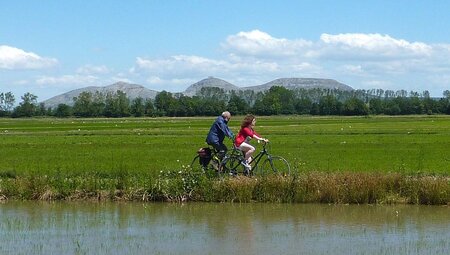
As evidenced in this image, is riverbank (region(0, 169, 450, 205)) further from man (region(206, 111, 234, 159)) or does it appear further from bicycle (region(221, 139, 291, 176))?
man (region(206, 111, 234, 159))

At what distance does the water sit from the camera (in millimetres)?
11695

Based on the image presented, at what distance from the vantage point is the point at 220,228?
1367cm

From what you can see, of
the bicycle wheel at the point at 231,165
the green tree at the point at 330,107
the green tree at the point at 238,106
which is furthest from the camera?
the green tree at the point at 330,107

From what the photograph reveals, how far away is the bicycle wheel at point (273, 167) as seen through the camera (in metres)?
18.2

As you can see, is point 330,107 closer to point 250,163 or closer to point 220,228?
point 250,163

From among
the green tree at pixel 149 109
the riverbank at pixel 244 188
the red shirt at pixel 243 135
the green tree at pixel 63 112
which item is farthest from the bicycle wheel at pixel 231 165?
the green tree at pixel 63 112

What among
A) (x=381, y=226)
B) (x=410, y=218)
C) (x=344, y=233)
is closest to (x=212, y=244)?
(x=344, y=233)

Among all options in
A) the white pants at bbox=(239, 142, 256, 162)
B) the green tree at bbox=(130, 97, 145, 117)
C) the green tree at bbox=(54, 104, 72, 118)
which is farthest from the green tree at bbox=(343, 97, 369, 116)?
the white pants at bbox=(239, 142, 256, 162)

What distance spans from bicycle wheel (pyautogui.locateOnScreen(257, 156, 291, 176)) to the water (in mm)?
1560

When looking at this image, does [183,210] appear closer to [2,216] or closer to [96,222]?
[96,222]

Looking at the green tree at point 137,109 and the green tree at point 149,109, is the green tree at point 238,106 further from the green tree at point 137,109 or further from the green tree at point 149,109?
the green tree at point 137,109

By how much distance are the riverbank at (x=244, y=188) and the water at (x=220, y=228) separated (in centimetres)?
48

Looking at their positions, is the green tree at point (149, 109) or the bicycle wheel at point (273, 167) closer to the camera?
the bicycle wheel at point (273, 167)

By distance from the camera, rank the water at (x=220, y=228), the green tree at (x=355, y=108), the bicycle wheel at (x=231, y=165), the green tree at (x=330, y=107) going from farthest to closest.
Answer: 1. the green tree at (x=330, y=107)
2. the green tree at (x=355, y=108)
3. the bicycle wheel at (x=231, y=165)
4. the water at (x=220, y=228)
